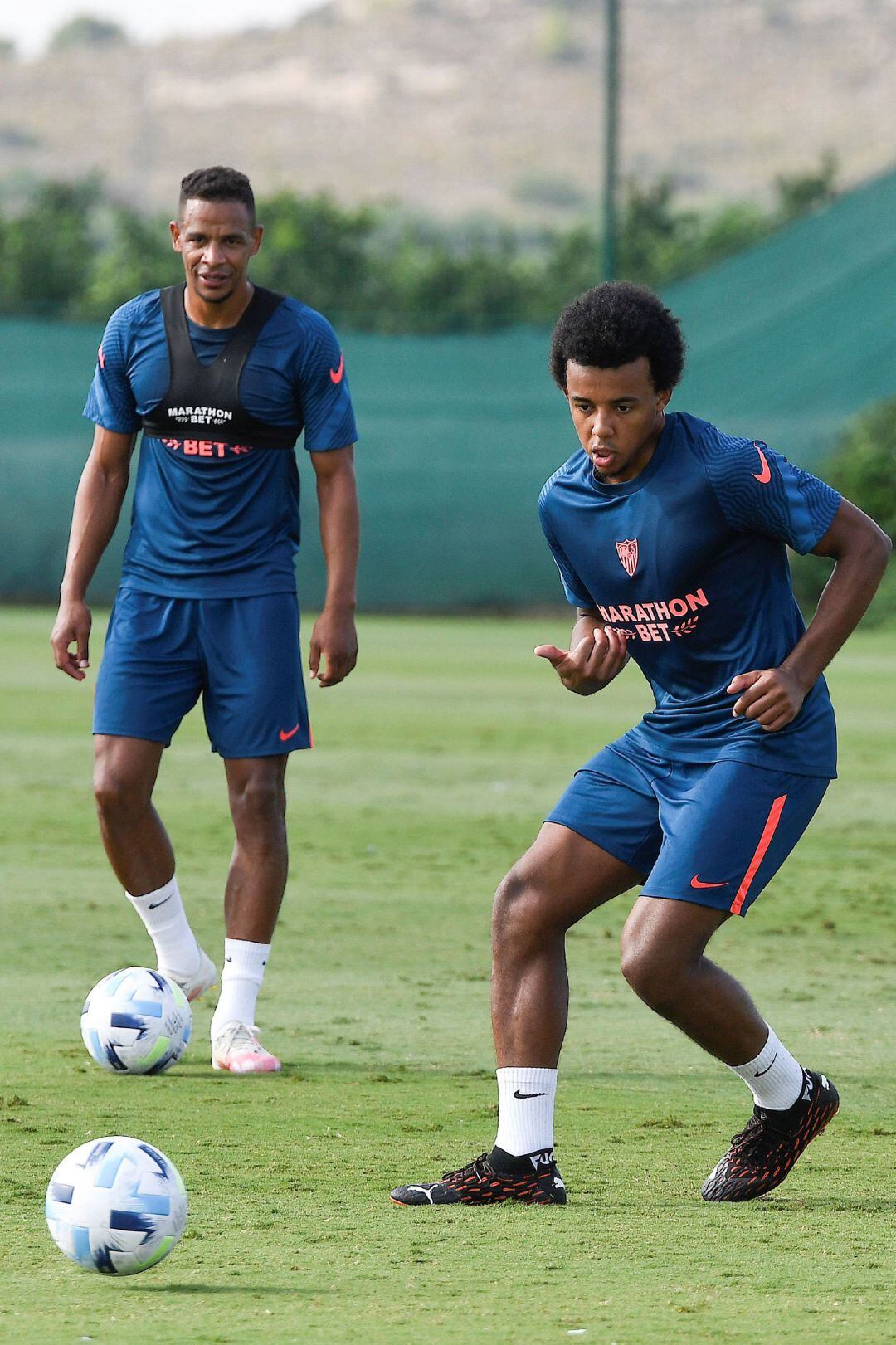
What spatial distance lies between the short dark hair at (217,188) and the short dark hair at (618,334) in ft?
6.08

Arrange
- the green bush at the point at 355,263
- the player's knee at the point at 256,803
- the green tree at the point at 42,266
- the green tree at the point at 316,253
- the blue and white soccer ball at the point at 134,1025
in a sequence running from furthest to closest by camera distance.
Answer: the green tree at the point at 42,266 → the green bush at the point at 355,263 → the green tree at the point at 316,253 → the player's knee at the point at 256,803 → the blue and white soccer ball at the point at 134,1025

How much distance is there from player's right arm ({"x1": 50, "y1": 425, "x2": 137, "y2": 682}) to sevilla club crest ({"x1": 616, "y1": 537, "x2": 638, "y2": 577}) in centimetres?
222

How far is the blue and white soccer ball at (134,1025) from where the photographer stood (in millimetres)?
5992

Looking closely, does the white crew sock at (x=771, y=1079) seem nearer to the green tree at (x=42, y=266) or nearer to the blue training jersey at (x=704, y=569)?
the blue training jersey at (x=704, y=569)

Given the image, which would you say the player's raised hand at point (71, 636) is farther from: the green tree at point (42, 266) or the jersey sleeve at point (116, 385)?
the green tree at point (42, 266)

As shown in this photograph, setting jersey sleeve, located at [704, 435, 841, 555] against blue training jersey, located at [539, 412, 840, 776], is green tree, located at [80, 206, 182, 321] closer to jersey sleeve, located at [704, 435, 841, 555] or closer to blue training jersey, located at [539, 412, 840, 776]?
blue training jersey, located at [539, 412, 840, 776]

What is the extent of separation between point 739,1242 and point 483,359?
24.4m

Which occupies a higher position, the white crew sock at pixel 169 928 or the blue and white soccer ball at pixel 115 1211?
the blue and white soccer ball at pixel 115 1211

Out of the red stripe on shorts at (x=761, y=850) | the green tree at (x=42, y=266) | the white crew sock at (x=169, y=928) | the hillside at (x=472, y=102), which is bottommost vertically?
the hillside at (x=472, y=102)

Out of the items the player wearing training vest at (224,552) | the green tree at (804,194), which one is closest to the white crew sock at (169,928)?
the player wearing training vest at (224,552)

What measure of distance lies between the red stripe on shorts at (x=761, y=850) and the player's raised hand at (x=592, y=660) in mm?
461

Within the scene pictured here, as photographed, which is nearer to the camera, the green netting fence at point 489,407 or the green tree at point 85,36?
the green netting fence at point 489,407

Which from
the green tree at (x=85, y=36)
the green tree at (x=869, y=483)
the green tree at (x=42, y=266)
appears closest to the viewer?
the green tree at (x=869, y=483)

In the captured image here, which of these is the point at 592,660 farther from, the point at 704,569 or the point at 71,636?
the point at 71,636
